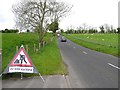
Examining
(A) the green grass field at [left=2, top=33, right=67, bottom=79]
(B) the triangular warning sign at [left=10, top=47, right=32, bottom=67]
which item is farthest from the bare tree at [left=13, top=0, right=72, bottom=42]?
(B) the triangular warning sign at [left=10, top=47, right=32, bottom=67]

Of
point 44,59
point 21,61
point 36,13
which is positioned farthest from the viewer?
point 36,13

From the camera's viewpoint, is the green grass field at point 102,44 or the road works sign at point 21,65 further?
the green grass field at point 102,44

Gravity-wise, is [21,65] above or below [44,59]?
above

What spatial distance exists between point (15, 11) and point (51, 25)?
21.7 ft

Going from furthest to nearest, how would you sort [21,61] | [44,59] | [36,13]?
[36,13] → [44,59] → [21,61]

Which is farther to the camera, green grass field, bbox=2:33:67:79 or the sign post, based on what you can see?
green grass field, bbox=2:33:67:79

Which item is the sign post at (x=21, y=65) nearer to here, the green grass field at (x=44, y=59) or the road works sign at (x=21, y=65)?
the road works sign at (x=21, y=65)

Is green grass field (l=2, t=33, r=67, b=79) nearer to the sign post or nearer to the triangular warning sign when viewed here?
the sign post

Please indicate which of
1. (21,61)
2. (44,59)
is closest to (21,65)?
(21,61)

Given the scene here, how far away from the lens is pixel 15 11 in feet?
147

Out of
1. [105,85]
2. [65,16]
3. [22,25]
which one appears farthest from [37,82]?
[65,16]

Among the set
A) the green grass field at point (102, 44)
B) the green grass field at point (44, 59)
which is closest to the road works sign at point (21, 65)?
the green grass field at point (44, 59)

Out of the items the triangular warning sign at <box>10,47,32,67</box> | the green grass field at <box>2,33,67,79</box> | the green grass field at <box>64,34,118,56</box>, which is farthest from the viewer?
the green grass field at <box>64,34,118,56</box>

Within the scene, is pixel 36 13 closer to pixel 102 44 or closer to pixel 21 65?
pixel 102 44
